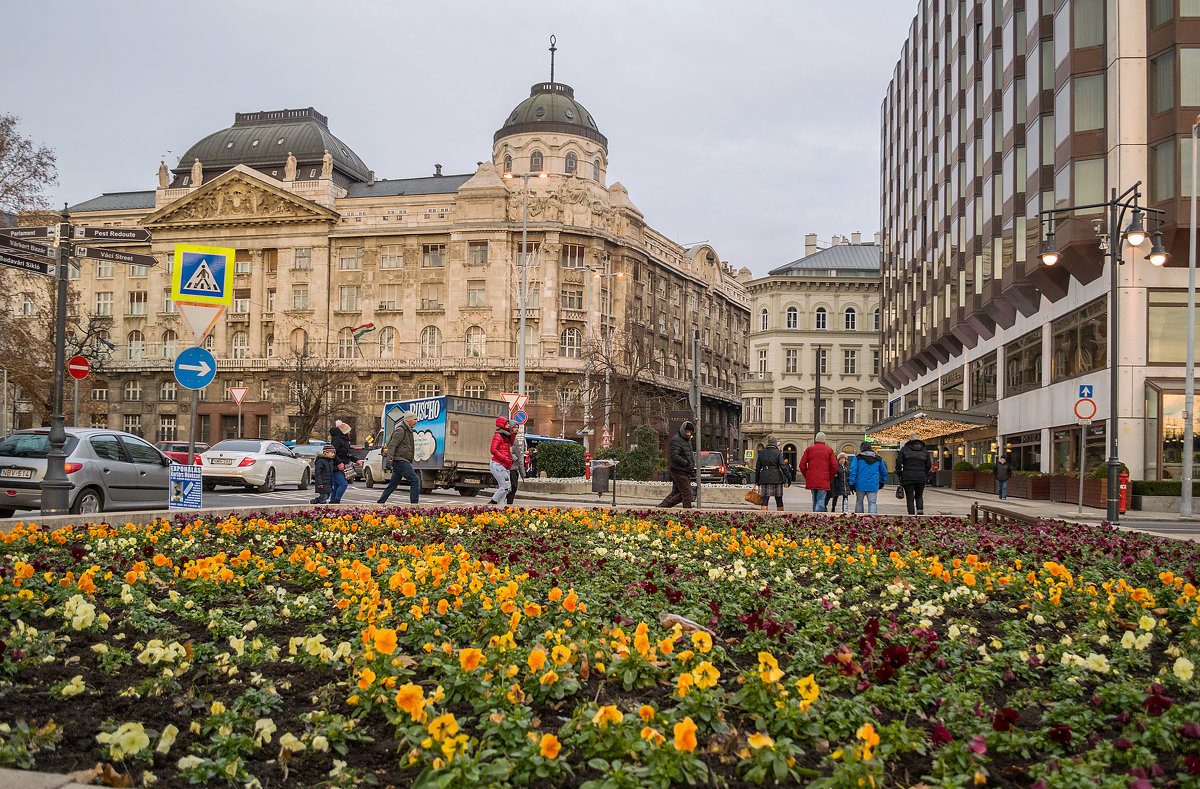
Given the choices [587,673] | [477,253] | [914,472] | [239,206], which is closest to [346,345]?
[477,253]

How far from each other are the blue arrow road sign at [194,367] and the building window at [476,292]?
63.0 metres

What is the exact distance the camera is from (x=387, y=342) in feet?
253

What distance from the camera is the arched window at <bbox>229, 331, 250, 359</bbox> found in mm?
79875

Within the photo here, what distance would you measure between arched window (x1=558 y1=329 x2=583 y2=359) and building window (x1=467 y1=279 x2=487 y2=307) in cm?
656

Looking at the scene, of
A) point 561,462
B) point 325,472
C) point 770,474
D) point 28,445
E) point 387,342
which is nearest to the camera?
point 28,445

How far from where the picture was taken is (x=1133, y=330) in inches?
1147

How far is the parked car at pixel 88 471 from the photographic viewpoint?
1457 centimetres

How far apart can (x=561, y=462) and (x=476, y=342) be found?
1709 inches

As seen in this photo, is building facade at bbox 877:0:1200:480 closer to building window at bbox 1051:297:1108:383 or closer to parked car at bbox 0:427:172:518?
building window at bbox 1051:297:1108:383

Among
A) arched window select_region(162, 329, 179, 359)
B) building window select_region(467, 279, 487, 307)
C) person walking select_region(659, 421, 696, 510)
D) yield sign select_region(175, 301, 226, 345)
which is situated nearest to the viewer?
yield sign select_region(175, 301, 226, 345)

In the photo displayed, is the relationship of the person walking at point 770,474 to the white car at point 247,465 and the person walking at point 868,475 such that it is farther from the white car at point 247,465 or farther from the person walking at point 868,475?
the white car at point 247,465

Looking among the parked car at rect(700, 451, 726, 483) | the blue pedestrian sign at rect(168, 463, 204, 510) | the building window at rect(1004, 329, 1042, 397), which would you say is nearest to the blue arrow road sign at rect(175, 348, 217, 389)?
the blue pedestrian sign at rect(168, 463, 204, 510)

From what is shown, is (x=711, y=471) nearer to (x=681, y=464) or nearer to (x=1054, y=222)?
(x=1054, y=222)

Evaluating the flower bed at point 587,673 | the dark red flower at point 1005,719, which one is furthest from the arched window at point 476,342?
the dark red flower at point 1005,719
